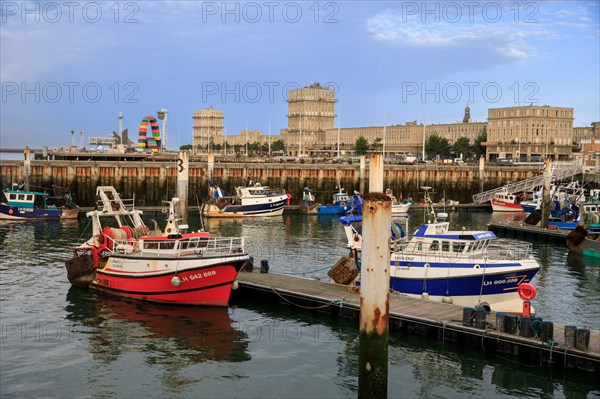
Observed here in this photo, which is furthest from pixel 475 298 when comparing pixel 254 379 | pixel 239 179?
pixel 239 179

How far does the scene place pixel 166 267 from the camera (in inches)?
1292

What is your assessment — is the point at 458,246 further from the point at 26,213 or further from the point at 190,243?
the point at 26,213

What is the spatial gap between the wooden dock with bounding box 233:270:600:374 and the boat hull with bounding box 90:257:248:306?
249 cm

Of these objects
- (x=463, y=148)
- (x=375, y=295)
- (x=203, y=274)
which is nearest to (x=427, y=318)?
Result: (x=375, y=295)

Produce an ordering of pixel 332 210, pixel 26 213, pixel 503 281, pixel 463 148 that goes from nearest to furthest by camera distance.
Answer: pixel 503 281
pixel 26 213
pixel 332 210
pixel 463 148

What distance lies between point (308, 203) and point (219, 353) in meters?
61.4

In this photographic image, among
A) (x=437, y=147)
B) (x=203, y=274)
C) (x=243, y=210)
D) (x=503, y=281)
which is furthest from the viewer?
(x=437, y=147)

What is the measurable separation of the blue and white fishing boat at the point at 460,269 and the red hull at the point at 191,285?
26.7ft

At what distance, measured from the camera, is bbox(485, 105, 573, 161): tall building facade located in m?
172

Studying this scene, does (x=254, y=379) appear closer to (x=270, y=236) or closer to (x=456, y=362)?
(x=456, y=362)

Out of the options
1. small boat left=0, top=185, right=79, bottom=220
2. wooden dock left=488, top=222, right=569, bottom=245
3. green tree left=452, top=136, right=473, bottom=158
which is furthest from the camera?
green tree left=452, top=136, right=473, bottom=158

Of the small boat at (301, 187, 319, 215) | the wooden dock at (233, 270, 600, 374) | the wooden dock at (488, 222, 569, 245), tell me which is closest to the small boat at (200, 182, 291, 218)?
the small boat at (301, 187, 319, 215)

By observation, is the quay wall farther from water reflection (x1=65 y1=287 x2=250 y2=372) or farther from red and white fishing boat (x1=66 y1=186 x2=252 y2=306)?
water reflection (x1=65 y1=287 x2=250 y2=372)

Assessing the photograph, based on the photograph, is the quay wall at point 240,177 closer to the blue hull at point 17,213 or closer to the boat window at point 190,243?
the blue hull at point 17,213
